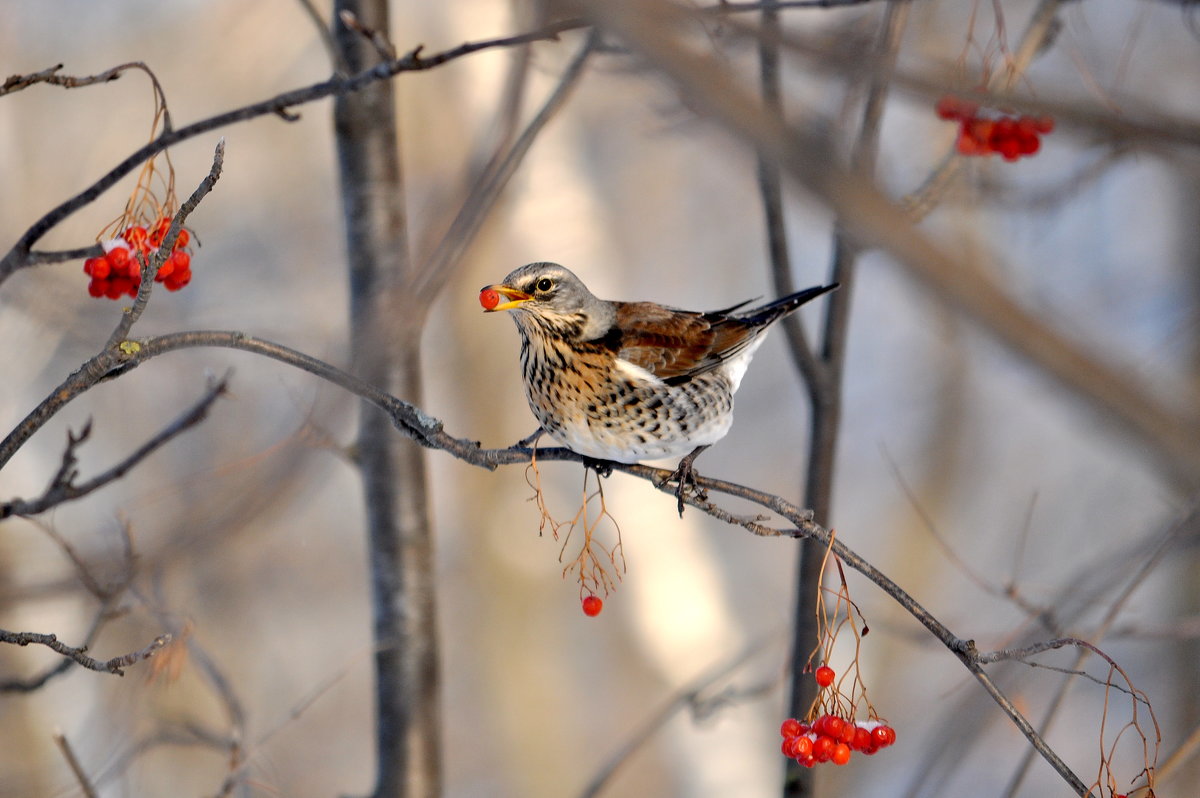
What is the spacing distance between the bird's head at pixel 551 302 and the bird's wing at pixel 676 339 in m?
0.05

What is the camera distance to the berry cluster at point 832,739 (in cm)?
112

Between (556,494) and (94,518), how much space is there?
1681mm

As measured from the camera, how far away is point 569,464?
3947 millimetres

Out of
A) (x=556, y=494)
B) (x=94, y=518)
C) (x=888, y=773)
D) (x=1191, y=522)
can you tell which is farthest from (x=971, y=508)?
(x=94, y=518)

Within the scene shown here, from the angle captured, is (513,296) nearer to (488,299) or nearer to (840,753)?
(488,299)

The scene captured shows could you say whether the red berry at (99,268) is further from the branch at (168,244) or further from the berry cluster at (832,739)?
the berry cluster at (832,739)

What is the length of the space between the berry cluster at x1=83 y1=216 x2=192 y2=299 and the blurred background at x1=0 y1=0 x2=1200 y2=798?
1.27 m

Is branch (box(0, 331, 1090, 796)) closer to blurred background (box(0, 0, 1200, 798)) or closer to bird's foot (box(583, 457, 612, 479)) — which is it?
bird's foot (box(583, 457, 612, 479))

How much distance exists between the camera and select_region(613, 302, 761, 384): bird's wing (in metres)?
1.52

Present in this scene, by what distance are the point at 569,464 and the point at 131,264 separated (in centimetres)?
280

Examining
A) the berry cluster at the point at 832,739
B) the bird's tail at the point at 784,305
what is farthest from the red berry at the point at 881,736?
the bird's tail at the point at 784,305

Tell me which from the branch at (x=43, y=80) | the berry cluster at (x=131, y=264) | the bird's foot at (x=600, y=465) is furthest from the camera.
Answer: the bird's foot at (x=600, y=465)

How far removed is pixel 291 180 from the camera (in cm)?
361

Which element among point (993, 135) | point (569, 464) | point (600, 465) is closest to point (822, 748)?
point (600, 465)
